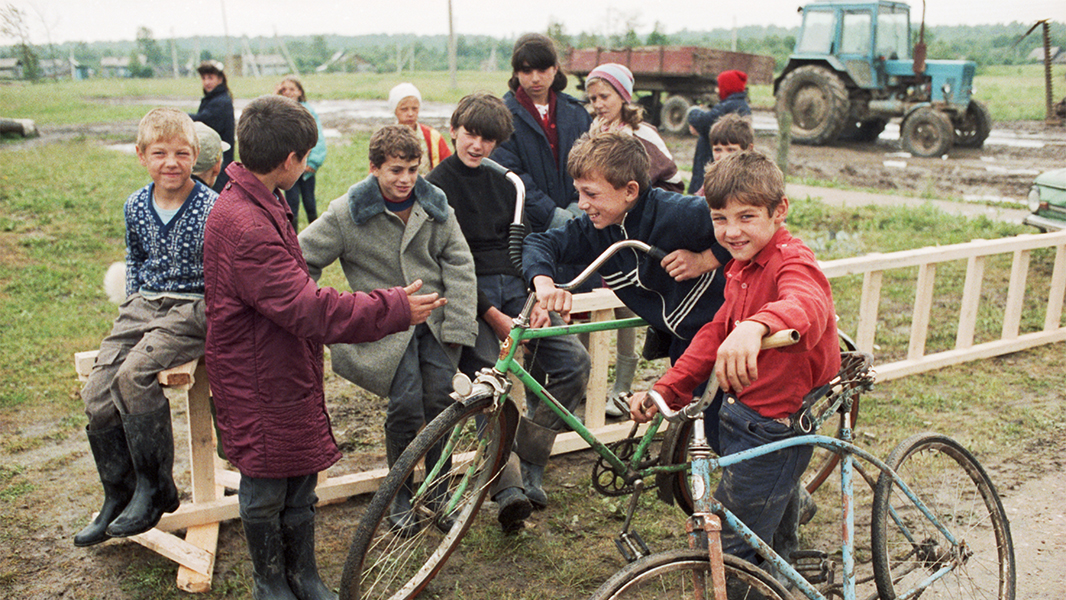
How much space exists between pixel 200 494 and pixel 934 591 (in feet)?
9.46

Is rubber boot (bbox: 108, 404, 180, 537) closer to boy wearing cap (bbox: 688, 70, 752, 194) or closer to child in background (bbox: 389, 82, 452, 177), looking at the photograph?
child in background (bbox: 389, 82, 452, 177)

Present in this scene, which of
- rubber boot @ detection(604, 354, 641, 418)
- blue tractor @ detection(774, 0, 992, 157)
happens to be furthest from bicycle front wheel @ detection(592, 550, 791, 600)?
blue tractor @ detection(774, 0, 992, 157)

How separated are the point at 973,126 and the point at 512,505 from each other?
15941 mm

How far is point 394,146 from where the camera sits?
10.8 ft

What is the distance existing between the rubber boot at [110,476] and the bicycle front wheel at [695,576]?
1948mm

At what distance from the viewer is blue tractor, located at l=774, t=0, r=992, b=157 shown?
1598 centimetres

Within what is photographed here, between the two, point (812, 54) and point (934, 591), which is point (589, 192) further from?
point (812, 54)

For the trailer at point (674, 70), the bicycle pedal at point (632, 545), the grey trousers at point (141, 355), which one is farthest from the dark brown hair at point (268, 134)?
the trailer at point (674, 70)

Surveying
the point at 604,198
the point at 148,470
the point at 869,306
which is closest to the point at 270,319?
the point at 148,470

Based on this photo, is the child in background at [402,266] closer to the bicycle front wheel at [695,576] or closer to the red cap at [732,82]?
the bicycle front wheel at [695,576]

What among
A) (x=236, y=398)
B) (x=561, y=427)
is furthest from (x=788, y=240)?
(x=236, y=398)

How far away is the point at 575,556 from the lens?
3520 mm

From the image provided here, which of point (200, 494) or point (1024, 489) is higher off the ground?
point (200, 494)

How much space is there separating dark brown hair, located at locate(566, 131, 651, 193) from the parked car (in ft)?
20.0
